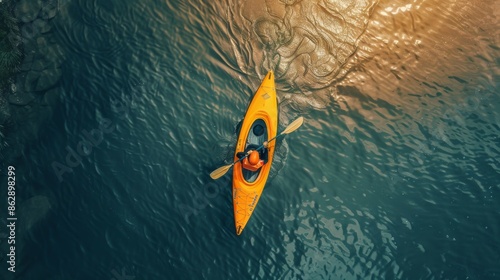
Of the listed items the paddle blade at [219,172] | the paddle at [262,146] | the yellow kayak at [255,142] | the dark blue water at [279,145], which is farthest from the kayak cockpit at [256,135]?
the paddle blade at [219,172]

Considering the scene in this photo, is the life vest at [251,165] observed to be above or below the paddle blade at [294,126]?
below

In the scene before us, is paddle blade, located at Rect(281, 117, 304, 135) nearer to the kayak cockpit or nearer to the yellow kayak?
the yellow kayak

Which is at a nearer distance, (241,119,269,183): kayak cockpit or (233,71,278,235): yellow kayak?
(233,71,278,235): yellow kayak

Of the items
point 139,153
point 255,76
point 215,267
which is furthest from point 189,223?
point 255,76

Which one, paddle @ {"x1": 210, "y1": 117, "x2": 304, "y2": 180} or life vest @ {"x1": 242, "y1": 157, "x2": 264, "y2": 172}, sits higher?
paddle @ {"x1": 210, "y1": 117, "x2": 304, "y2": 180}

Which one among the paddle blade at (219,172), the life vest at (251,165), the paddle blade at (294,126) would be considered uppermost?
the paddle blade at (219,172)

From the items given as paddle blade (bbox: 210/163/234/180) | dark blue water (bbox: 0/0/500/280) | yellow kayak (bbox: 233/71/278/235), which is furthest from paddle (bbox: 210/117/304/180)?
dark blue water (bbox: 0/0/500/280)

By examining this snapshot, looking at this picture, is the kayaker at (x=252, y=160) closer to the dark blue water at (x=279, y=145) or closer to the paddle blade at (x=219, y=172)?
the paddle blade at (x=219, y=172)
